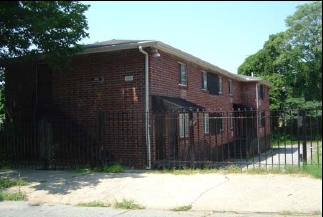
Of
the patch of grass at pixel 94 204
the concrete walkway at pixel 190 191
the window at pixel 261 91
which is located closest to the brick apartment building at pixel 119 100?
→ the concrete walkway at pixel 190 191

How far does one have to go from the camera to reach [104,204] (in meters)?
7.79

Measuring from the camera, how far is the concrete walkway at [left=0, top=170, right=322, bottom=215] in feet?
23.4

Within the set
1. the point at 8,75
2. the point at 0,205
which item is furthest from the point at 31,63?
the point at 0,205

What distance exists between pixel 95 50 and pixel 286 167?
7.31 m

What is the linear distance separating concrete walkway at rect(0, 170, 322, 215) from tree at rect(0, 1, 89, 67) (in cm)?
407

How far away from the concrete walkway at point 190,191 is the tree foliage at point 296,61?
27.3 m

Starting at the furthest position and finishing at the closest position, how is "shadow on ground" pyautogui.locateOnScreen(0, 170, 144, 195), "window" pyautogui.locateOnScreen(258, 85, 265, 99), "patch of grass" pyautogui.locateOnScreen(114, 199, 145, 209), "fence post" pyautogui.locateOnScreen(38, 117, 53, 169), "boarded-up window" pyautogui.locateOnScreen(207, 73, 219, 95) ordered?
"window" pyautogui.locateOnScreen(258, 85, 265, 99), "boarded-up window" pyautogui.locateOnScreen(207, 73, 219, 95), "fence post" pyautogui.locateOnScreen(38, 117, 53, 169), "shadow on ground" pyautogui.locateOnScreen(0, 170, 144, 195), "patch of grass" pyautogui.locateOnScreen(114, 199, 145, 209)

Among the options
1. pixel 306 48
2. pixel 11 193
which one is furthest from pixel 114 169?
pixel 306 48

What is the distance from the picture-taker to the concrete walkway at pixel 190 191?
7129mm

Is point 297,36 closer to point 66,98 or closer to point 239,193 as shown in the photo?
point 66,98

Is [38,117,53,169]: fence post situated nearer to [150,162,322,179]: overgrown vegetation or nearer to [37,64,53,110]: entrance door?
[37,64,53,110]: entrance door

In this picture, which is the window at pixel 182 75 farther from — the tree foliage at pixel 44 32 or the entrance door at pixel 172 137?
the tree foliage at pixel 44 32

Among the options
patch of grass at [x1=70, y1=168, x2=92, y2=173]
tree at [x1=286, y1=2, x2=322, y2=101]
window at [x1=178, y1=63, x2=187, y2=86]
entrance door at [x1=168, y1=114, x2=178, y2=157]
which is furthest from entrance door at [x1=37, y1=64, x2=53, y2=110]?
tree at [x1=286, y1=2, x2=322, y2=101]

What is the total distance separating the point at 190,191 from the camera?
327 inches
